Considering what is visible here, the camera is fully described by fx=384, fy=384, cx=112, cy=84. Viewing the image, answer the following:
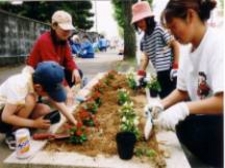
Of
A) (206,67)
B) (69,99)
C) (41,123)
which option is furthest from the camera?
(69,99)

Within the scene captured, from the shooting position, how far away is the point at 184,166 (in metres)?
2.26

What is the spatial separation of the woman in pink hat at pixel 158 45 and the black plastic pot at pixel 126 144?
1518mm

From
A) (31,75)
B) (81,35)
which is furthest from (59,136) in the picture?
(81,35)

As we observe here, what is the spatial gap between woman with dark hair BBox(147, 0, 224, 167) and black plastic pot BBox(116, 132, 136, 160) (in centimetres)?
20

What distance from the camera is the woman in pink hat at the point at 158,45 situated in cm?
359

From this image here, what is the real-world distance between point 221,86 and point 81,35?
17.2 ft

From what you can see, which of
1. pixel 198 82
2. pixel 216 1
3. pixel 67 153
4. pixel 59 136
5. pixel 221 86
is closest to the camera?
pixel 221 86

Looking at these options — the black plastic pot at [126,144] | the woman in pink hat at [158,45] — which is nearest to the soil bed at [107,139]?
the black plastic pot at [126,144]

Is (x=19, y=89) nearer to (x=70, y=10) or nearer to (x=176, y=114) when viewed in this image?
(x=176, y=114)

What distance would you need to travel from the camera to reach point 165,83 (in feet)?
13.5

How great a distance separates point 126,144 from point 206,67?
2.13 ft

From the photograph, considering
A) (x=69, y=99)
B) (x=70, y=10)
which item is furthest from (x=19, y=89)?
(x=70, y=10)

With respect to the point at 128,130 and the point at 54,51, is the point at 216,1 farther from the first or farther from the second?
the point at 54,51

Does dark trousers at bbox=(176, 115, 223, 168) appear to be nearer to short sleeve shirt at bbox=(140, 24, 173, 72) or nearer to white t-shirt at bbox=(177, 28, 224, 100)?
white t-shirt at bbox=(177, 28, 224, 100)
